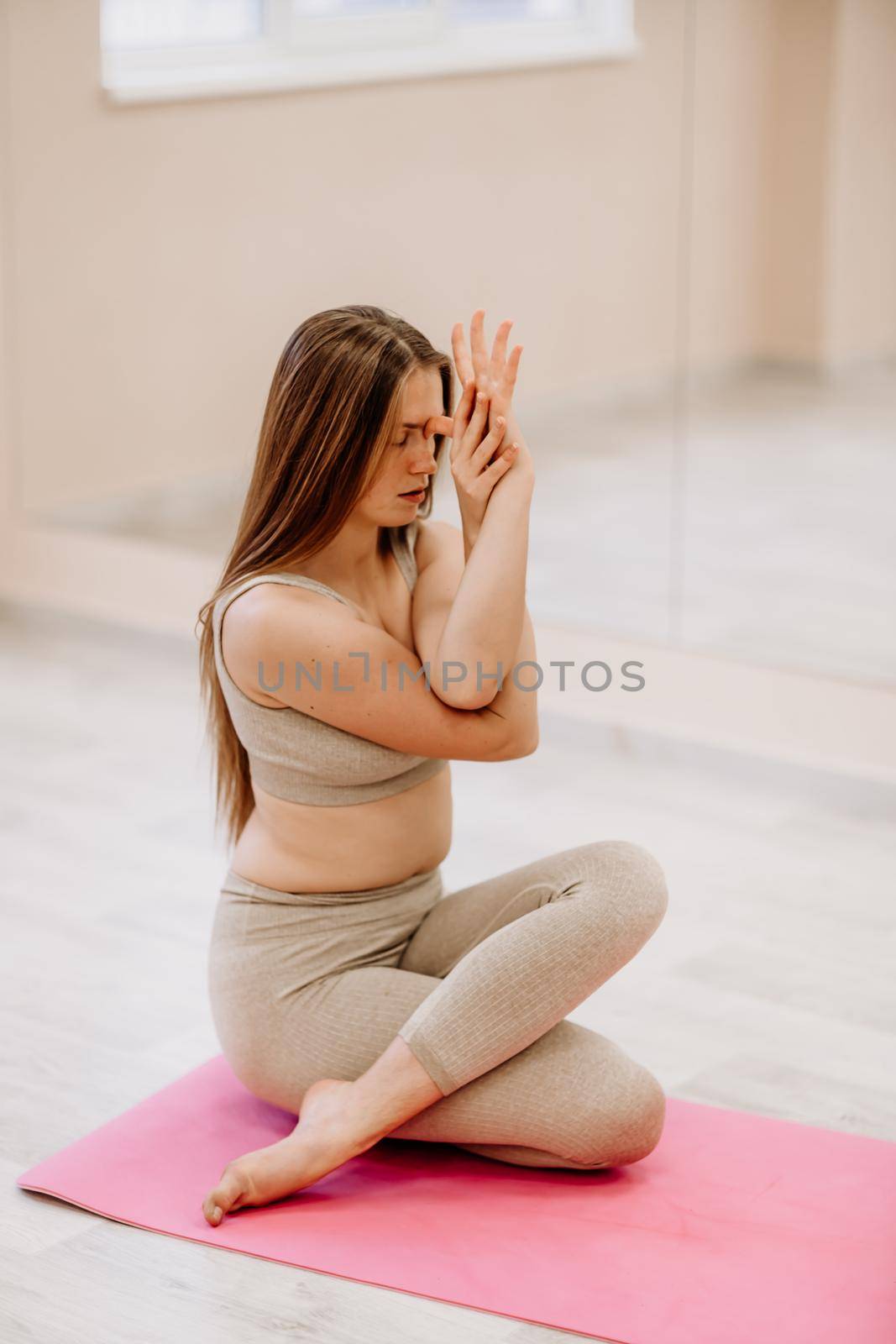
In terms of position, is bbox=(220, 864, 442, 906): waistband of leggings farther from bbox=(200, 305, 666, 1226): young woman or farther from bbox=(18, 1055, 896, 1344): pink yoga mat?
bbox=(18, 1055, 896, 1344): pink yoga mat

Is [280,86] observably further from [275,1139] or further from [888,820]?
[275,1139]

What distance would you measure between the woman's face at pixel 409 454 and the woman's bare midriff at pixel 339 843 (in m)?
0.31

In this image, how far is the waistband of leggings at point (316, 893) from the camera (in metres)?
2.01

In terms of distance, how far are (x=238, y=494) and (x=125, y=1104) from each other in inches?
75.3

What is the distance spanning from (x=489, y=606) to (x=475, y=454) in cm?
16

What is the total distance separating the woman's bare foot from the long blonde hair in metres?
0.54

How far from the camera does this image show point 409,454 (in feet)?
6.26

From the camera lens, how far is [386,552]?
2.08m

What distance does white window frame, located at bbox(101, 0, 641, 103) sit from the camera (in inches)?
123

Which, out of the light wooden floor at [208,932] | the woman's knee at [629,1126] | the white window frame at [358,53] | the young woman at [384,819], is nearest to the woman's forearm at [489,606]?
the young woman at [384,819]

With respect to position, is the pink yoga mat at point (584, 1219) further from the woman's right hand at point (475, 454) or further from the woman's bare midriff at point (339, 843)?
the woman's right hand at point (475, 454)

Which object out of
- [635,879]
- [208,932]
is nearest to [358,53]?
[208,932]

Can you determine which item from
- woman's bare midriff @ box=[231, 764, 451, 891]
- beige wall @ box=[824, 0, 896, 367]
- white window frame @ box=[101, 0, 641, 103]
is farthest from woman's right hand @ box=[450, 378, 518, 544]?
white window frame @ box=[101, 0, 641, 103]

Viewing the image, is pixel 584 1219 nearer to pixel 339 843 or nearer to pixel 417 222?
pixel 339 843
